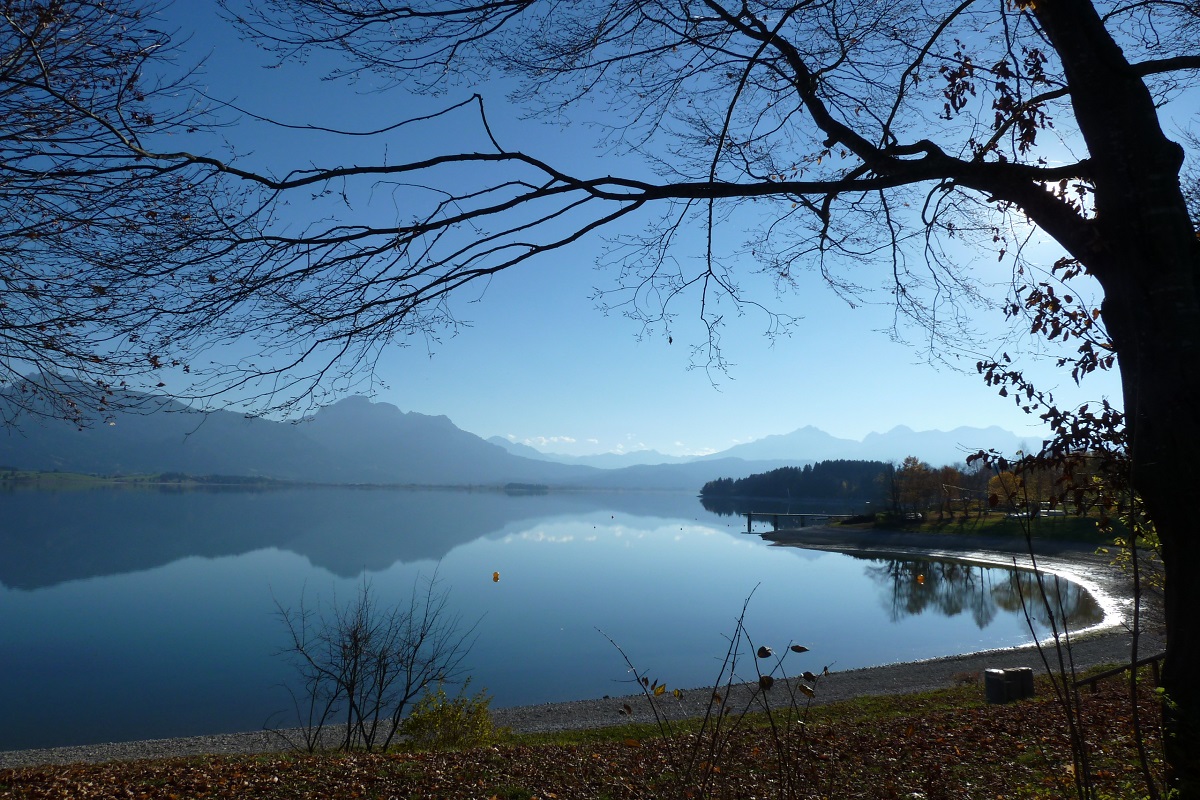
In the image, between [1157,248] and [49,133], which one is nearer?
[1157,248]

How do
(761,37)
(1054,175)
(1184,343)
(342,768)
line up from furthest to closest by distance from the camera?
(342,768) → (761,37) → (1054,175) → (1184,343)

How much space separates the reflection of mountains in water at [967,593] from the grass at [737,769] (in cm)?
2123

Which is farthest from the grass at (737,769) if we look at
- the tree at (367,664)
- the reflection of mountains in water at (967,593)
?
the reflection of mountains in water at (967,593)

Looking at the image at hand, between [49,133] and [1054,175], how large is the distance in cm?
508

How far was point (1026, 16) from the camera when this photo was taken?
410cm

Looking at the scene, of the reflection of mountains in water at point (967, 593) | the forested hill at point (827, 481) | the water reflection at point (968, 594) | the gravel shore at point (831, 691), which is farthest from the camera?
the forested hill at point (827, 481)

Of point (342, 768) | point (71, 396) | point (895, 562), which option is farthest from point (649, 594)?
point (71, 396)

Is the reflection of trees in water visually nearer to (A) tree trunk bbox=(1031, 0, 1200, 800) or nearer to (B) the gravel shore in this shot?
(B) the gravel shore

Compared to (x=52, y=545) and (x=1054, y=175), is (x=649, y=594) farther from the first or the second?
(x=52, y=545)

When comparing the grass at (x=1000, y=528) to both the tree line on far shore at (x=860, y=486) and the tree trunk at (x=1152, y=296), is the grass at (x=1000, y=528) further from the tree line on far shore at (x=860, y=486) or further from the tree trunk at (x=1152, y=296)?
the tree trunk at (x=1152, y=296)

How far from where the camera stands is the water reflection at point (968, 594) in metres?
31.0

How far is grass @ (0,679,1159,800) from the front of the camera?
5586mm

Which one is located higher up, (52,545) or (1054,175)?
(1054,175)

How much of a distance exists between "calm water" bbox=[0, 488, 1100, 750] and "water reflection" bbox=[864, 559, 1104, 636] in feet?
0.73
